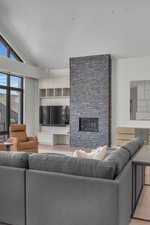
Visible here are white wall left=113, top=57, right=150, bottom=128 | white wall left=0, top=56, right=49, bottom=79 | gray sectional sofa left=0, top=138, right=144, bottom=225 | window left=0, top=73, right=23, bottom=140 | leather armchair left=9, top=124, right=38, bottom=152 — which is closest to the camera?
gray sectional sofa left=0, top=138, right=144, bottom=225

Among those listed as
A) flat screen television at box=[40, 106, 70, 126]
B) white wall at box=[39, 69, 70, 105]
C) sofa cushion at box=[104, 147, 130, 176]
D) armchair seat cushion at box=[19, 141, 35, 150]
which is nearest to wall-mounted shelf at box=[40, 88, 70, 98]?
white wall at box=[39, 69, 70, 105]

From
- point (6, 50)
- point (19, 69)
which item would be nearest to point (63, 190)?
point (19, 69)

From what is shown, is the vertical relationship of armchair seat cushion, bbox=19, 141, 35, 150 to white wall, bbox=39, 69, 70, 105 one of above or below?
below

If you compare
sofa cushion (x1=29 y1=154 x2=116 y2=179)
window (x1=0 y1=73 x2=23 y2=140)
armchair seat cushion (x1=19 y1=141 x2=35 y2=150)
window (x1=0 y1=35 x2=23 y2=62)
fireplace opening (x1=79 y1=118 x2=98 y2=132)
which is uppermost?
window (x1=0 y1=35 x2=23 y2=62)

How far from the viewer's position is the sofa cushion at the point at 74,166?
196 cm

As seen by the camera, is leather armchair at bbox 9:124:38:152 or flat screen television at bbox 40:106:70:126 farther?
flat screen television at bbox 40:106:70:126

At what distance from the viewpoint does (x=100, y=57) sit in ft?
23.4

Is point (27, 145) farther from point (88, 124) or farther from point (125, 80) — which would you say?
point (125, 80)

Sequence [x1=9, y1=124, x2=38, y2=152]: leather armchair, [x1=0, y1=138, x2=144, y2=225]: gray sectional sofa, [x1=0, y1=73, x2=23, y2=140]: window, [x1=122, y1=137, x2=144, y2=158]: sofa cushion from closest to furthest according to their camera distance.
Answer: [x1=0, y1=138, x2=144, y2=225]: gray sectional sofa < [x1=122, y1=137, x2=144, y2=158]: sofa cushion < [x1=9, y1=124, x2=38, y2=152]: leather armchair < [x1=0, y1=73, x2=23, y2=140]: window

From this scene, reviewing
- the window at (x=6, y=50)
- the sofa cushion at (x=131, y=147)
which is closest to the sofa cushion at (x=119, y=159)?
the sofa cushion at (x=131, y=147)

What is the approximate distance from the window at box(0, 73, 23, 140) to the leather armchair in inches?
60.9

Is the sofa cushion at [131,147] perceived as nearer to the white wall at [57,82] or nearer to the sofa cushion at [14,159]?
the sofa cushion at [14,159]

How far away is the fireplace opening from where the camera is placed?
7352 millimetres

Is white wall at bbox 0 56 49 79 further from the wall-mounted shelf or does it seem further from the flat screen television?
the flat screen television
